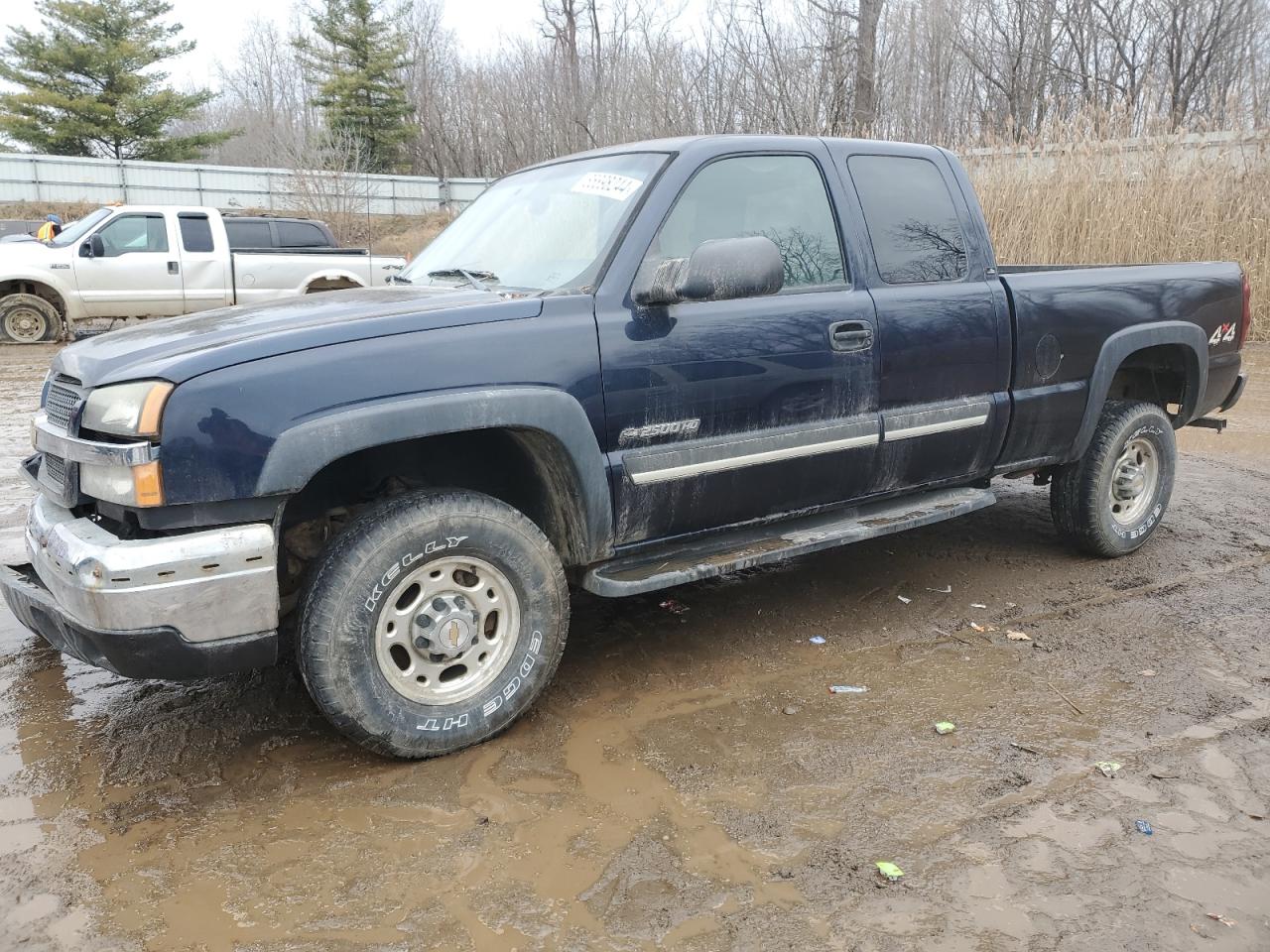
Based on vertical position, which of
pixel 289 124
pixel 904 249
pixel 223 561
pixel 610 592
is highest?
pixel 289 124

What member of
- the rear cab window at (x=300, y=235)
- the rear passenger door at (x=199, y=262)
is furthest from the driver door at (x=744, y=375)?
the rear cab window at (x=300, y=235)

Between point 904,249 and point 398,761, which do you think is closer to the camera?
point 398,761

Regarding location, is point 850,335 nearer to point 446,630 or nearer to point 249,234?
point 446,630

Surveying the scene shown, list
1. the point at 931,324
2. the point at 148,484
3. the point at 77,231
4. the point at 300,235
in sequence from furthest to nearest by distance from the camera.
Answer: the point at 300,235 → the point at 77,231 → the point at 931,324 → the point at 148,484

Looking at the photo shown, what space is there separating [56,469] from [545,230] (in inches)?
74.9

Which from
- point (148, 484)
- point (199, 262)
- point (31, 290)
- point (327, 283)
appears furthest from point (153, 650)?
point (31, 290)

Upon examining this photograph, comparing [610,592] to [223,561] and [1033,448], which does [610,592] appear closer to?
[223,561]

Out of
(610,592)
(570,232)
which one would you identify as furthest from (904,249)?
(610,592)

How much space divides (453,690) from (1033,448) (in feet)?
9.84

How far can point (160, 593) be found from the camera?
2.62 metres

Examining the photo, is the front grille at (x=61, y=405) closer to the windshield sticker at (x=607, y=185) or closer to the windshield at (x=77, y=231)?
the windshield sticker at (x=607, y=185)

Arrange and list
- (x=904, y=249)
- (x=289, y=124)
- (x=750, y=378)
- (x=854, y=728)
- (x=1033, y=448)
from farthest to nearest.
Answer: (x=289, y=124), (x=1033, y=448), (x=904, y=249), (x=750, y=378), (x=854, y=728)

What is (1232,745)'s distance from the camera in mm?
3172

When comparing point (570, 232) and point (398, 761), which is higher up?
point (570, 232)
